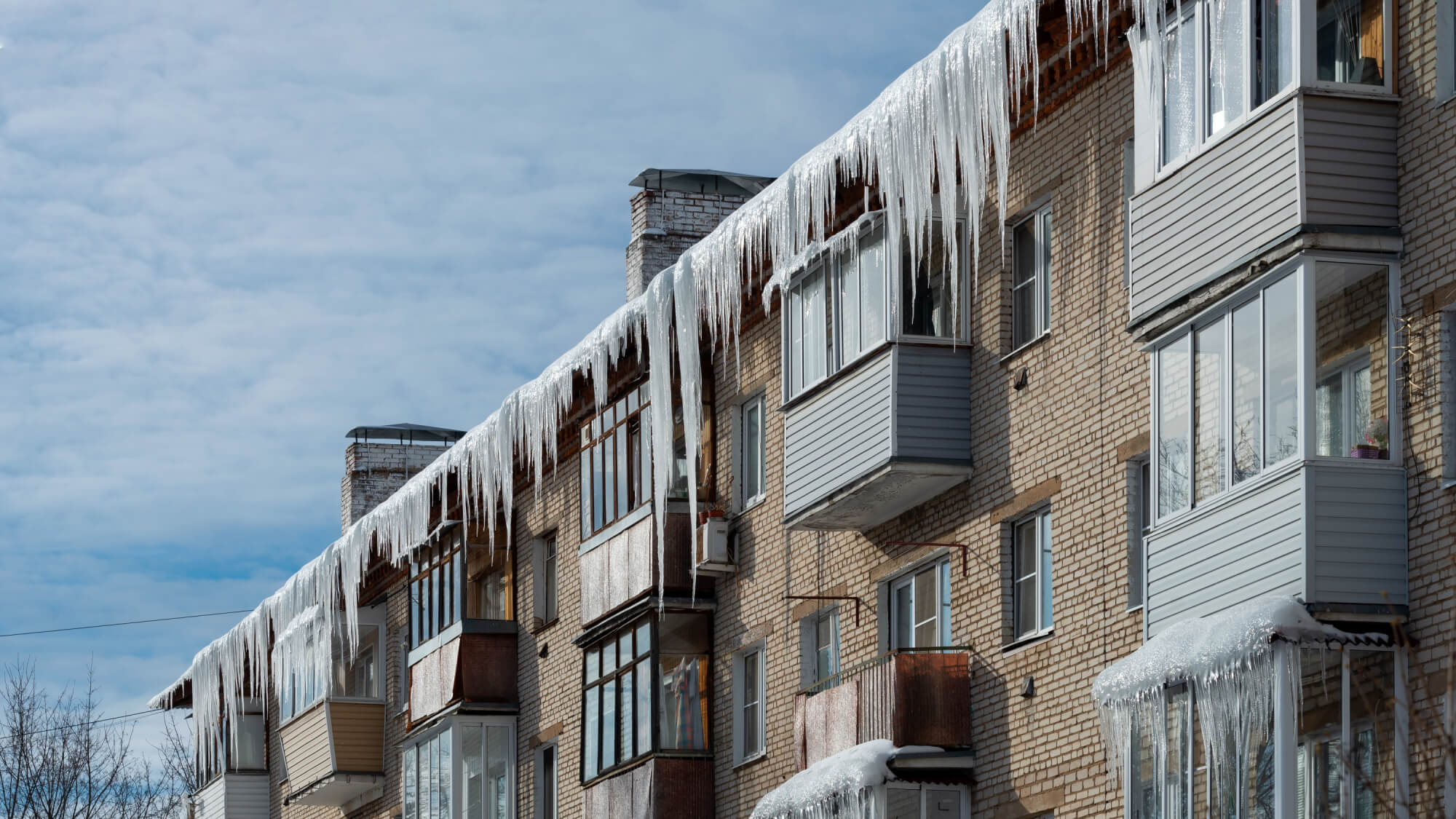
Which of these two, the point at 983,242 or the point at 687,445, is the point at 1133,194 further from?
the point at 687,445

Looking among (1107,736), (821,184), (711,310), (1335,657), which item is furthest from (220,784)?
(1335,657)

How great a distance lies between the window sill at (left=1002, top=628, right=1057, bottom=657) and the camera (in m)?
18.2

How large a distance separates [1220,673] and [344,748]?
22325mm

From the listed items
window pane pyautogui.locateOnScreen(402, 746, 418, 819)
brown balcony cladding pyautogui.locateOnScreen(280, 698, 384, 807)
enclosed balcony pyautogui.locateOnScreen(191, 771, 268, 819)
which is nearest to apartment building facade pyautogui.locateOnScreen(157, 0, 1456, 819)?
window pane pyautogui.locateOnScreen(402, 746, 418, 819)

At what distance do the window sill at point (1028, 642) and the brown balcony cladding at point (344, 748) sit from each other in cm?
1773

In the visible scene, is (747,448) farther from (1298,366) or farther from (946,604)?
(1298,366)

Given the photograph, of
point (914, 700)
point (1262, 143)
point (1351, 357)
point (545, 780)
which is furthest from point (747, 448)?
point (1351, 357)

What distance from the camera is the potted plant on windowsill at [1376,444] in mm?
14211

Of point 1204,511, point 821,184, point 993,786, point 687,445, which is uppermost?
point 821,184

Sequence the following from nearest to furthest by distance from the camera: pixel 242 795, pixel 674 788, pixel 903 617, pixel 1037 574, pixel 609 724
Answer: pixel 1037 574
pixel 903 617
pixel 674 788
pixel 609 724
pixel 242 795

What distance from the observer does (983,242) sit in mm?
19594

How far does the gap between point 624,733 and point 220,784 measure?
18.1 meters

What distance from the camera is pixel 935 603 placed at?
792 inches

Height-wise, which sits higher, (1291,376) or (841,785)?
(1291,376)
